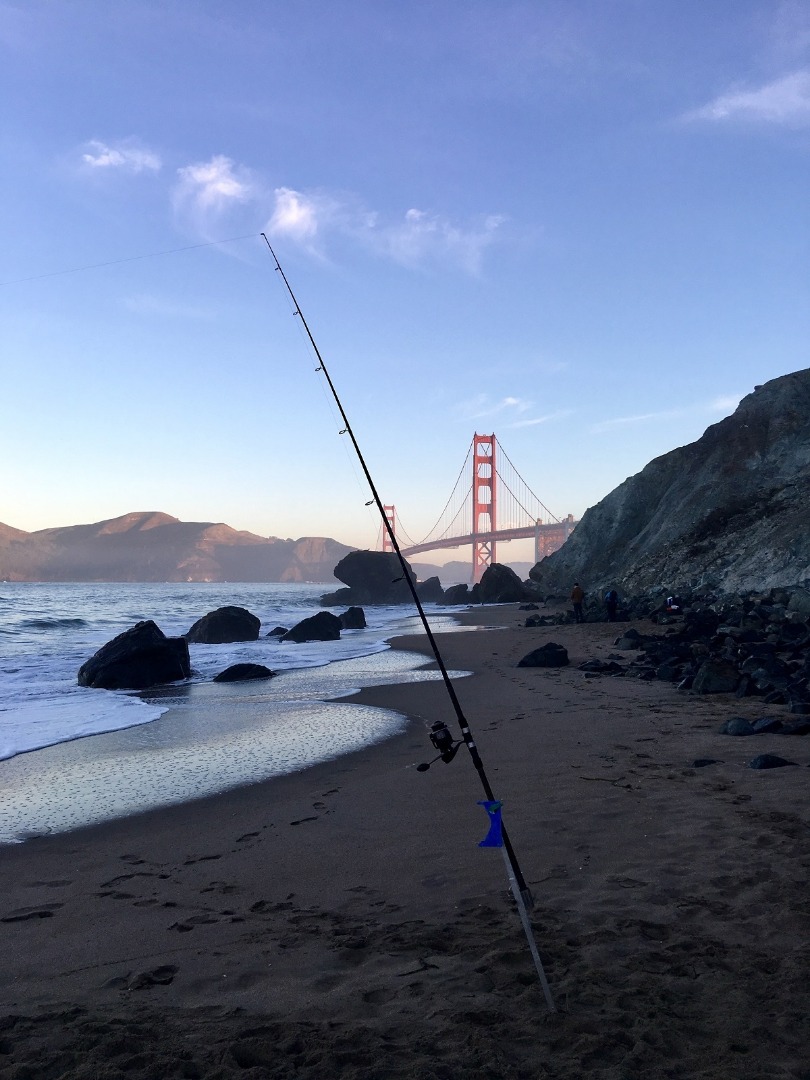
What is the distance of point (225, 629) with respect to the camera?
2498 centimetres

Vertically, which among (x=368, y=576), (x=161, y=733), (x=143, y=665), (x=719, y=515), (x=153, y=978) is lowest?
(x=161, y=733)

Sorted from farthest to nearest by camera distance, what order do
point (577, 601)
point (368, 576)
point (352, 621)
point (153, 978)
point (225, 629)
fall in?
point (368, 576), point (352, 621), point (225, 629), point (577, 601), point (153, 978)

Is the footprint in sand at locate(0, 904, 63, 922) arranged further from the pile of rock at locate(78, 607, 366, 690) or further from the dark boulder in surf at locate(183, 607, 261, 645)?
the dark boulder in surf at locate(183, 607, 261, 645)

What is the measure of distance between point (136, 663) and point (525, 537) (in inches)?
2653

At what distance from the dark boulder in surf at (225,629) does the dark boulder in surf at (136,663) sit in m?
9.95

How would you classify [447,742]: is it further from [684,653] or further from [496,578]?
[496,578]

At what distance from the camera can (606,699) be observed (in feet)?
32.1

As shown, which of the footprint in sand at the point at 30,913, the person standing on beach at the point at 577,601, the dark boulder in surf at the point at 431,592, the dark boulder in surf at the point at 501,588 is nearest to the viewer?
the footprint in sand at the point at 30,913

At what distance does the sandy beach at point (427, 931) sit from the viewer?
261cm

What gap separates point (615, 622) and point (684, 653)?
968 centimetres

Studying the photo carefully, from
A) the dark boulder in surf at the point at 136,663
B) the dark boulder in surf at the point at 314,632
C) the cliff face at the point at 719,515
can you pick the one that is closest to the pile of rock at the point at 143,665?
the dark boulder in surf at the point at 136,663

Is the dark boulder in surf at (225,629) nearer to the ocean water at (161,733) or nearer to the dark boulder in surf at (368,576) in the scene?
the ocean water at (161,733)

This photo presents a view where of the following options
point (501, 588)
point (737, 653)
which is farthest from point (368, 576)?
point (737, 653)

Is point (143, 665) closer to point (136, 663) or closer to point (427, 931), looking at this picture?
point (136, 663)
